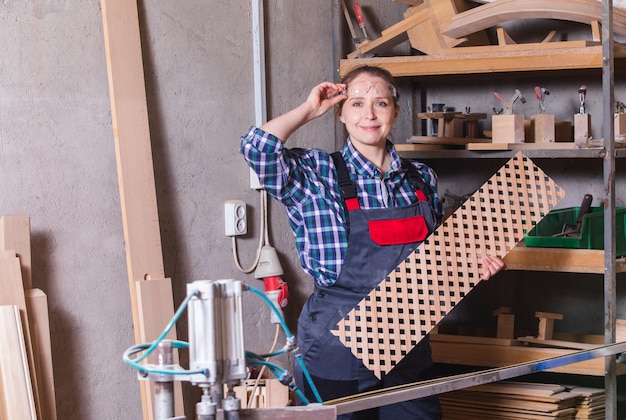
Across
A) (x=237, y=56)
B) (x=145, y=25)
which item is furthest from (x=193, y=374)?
(x=237, y=56)

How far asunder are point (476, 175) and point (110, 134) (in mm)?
2133

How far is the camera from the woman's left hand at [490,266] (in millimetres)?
2324

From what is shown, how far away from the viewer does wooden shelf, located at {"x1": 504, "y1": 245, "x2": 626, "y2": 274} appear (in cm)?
307

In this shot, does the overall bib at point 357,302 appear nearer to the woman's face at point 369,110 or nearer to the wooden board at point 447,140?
the woman's face at point 369,110

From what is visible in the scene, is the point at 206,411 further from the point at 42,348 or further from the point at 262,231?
the point at 262,231

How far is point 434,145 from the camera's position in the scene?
3367mm

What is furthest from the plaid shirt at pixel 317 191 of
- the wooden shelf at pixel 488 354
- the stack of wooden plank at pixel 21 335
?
the wooden shelf at pixel 488 354

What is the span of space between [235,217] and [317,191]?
0.69 meters

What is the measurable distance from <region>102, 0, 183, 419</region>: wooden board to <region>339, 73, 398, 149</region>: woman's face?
26.1 inches

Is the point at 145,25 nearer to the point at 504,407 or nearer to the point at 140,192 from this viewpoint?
the point at 140,192

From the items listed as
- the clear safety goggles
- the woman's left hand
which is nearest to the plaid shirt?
the clear safety goggles

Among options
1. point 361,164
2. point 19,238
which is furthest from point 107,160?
point 361,164

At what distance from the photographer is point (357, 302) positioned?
7.57 ft

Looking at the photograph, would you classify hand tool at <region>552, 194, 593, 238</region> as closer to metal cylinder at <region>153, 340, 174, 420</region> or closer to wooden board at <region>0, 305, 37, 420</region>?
wooden board at <region>0, 305, 37, 420</region>
